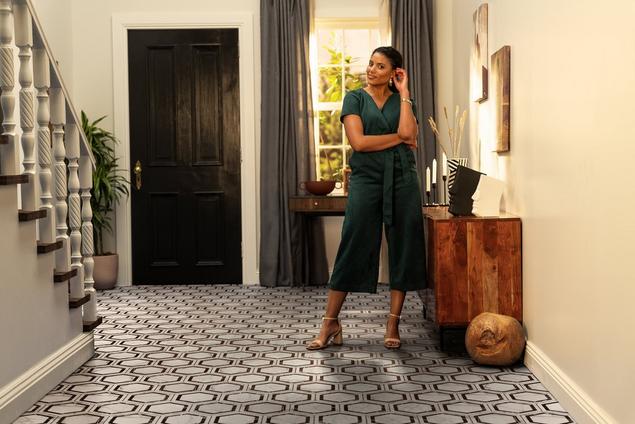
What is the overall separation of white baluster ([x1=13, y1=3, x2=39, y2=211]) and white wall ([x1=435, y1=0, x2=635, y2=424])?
223cm

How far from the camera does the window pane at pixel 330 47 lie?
24.1 ft

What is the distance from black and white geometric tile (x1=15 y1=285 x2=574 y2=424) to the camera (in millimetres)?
3311

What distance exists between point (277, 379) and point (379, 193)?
45.4 inches

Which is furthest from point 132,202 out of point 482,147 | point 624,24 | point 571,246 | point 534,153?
point 624,24


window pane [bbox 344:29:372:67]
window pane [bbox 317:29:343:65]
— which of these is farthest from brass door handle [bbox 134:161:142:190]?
window pane [bbox 344:29:372:67]

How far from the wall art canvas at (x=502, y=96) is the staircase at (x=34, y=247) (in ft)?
7.32

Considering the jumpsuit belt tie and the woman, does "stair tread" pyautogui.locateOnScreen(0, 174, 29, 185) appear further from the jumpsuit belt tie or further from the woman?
the jumpsuit belt tie

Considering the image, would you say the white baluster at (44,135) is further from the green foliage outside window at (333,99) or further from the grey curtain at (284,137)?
the green foliage outside window at (333,99)

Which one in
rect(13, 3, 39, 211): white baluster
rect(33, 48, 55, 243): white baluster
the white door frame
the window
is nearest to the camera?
rect(13, 3, 39, 211): white baluster

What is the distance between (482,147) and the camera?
545 centimetres

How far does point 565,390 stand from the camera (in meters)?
3.38

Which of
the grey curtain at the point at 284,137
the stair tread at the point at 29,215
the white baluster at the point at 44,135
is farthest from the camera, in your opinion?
the grey curtain at the point at 284,137

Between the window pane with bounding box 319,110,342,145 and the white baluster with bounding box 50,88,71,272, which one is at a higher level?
the window pane with bounding box 319,110,342,145

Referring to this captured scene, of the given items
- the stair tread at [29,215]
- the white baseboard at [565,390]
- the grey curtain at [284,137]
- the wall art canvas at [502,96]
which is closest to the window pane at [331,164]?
the grey curtain at [284,137]
